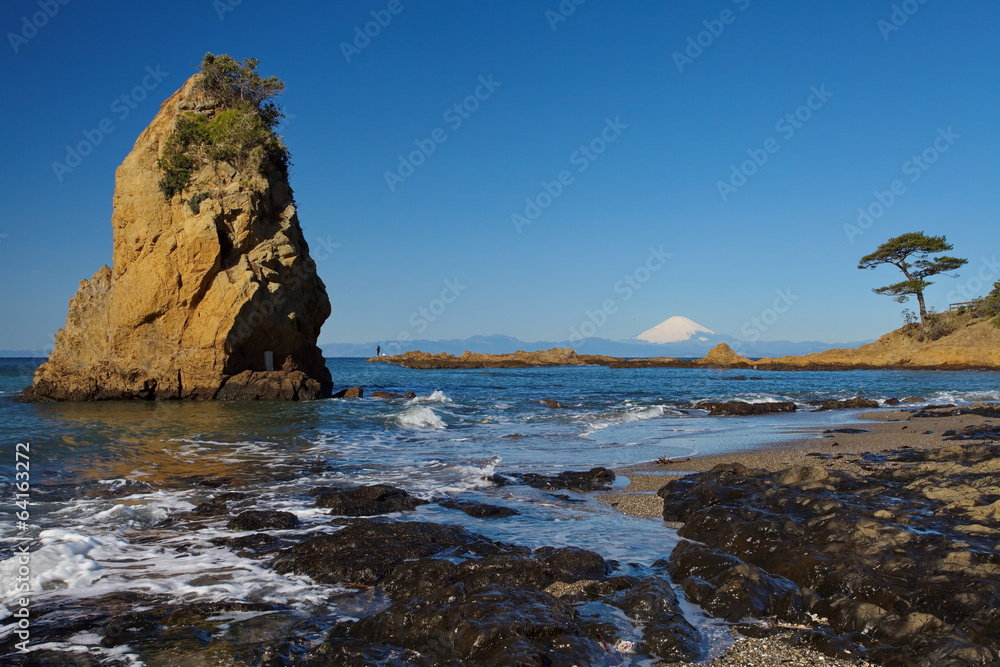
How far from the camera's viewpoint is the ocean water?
18.1 ft

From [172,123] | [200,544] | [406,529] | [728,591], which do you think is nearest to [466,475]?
[406,529]

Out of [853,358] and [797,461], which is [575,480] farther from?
[853,358]

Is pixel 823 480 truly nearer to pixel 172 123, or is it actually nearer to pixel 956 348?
pixel 172 123

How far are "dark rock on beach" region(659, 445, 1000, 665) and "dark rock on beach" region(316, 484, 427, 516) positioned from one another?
349 cm

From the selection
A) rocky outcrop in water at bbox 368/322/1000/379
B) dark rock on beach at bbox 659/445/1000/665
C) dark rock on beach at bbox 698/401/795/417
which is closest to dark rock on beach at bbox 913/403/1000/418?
dark rock on beach at bbox 698/401/795/417

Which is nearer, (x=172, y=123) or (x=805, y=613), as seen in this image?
(x=805, y=613)

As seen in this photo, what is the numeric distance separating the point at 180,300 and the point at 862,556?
25384 millimetres

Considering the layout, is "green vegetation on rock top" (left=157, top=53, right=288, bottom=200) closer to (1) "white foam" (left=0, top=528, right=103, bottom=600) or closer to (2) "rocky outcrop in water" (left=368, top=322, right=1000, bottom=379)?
(1) "white foam" (left=0, top=528, right=103, bottom=600)

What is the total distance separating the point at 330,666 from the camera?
12.6 feet

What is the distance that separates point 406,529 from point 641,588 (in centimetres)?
281

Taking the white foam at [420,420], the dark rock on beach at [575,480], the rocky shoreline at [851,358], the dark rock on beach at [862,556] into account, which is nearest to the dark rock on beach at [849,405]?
the white foam at [420,420]

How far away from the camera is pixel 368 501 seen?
8164 mm

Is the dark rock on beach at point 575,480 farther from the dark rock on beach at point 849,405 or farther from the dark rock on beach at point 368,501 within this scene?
the dark rock on beach at point 849,405

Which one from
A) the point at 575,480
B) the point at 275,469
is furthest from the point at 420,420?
the point at 575,480
